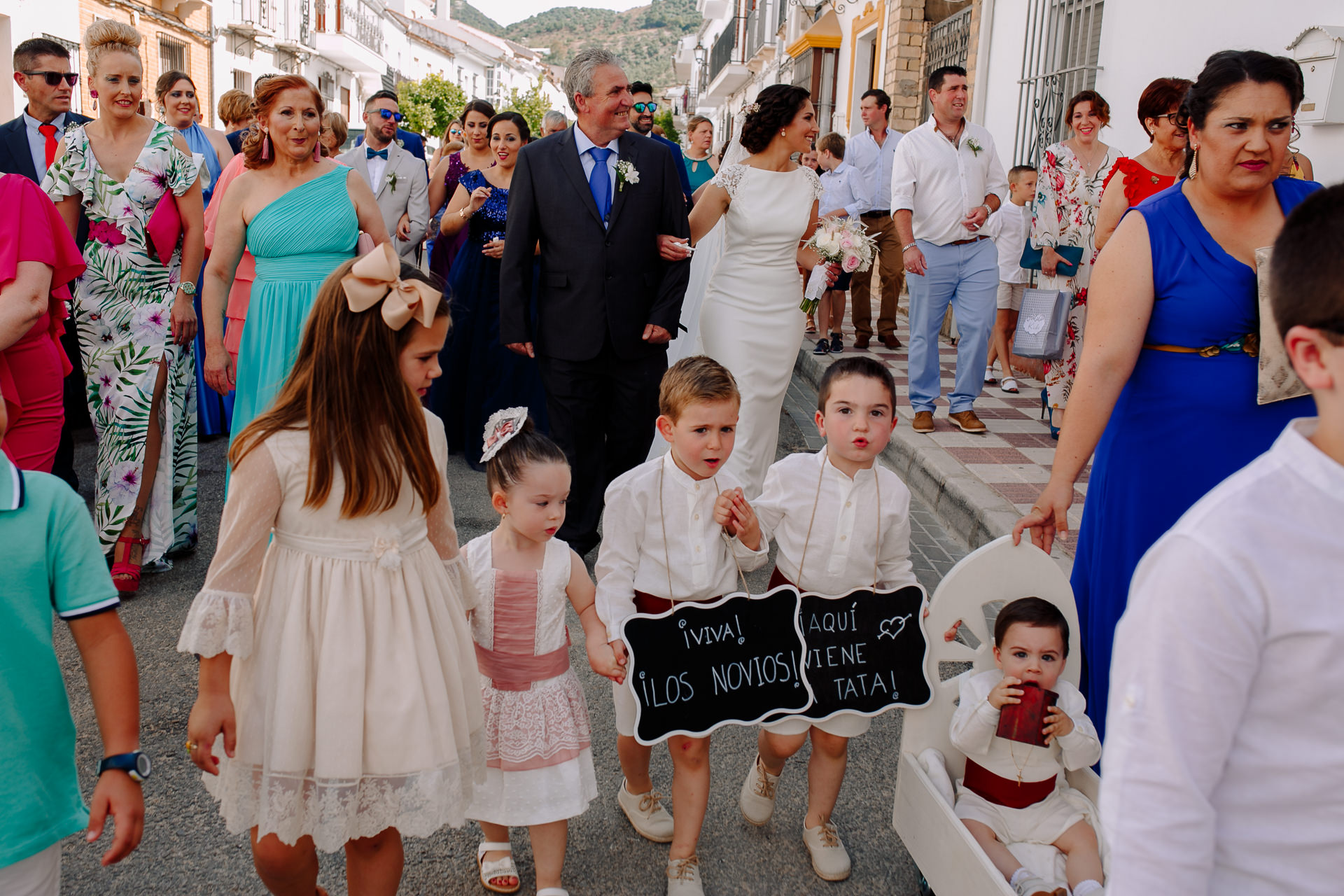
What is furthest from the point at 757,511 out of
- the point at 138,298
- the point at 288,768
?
the point at 138,298

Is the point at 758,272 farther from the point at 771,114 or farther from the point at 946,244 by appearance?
the point at 946,244

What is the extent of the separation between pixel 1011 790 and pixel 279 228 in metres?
3.46

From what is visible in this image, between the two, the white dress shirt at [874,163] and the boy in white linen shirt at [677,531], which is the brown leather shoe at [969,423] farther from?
the boy in white linen shirt at [677,531]

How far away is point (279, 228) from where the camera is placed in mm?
4379

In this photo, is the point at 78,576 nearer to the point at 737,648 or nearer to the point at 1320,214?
the point at 737,648

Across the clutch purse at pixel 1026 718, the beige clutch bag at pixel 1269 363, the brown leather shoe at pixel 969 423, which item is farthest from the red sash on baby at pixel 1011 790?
the brown leather shoe at pixel 969 423

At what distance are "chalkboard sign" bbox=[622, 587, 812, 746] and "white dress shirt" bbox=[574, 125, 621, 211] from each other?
2735 millimetres

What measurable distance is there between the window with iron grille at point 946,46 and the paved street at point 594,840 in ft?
31.9

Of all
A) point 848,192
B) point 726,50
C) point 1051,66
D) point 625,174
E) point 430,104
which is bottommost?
point 625,174

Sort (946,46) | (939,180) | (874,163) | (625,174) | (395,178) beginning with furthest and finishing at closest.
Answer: (946,46), (874,163), (395,178), (939,180), (625,174)

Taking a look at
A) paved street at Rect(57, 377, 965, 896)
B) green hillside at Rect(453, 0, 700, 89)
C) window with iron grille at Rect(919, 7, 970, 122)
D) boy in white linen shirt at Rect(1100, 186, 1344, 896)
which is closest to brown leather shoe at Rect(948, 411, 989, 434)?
paved street at Rect(57, 377, 965, 896)

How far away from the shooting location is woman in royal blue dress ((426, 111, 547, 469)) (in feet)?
22.7

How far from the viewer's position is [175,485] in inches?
204

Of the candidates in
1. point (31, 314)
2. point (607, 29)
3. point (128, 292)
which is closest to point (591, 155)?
point (128, 292)
